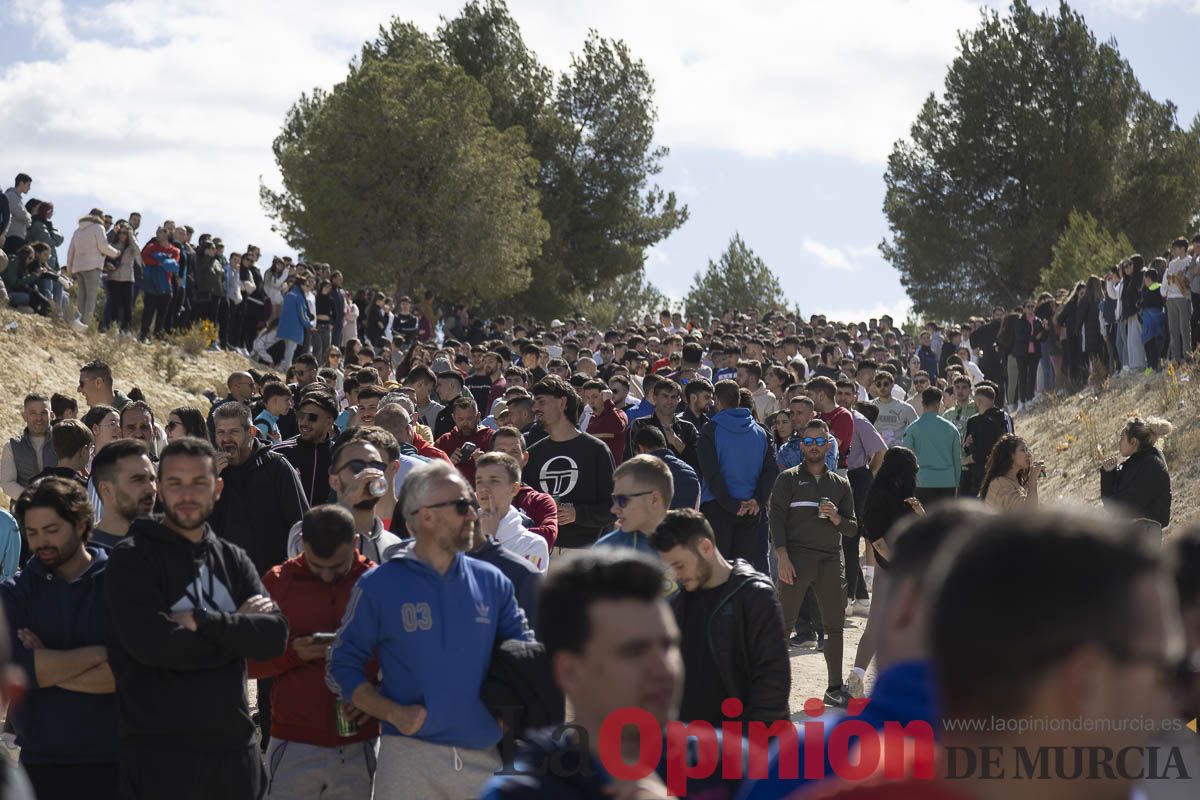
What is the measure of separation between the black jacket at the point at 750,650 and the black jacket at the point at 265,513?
3.16 metres

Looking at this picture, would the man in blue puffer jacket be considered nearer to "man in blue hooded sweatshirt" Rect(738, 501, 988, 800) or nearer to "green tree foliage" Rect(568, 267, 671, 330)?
"man in blue hooded sweatshirt" Rect(738, 501, 988, 800)

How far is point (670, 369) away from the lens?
17641mm

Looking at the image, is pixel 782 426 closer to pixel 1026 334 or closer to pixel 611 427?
pixel 611 427

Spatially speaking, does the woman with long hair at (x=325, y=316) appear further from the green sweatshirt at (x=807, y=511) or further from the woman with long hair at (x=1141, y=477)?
the woman with long hair at (x=1141, y=477)

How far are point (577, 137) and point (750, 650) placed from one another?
4907 centimetres

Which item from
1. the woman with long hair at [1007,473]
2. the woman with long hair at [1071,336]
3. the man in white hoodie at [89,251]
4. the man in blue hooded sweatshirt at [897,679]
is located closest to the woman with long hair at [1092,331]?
the woman with long hair at [1071,336]

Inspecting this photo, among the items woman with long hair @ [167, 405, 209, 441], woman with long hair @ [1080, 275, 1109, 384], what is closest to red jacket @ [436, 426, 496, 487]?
woman with long hair @ [167, 405, 209, 441]

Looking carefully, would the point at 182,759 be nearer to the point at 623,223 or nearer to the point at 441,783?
the point at 441,783

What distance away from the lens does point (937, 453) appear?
44.8ft

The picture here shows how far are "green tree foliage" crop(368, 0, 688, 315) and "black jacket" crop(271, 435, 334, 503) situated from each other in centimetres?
4220

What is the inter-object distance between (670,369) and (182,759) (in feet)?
42.8

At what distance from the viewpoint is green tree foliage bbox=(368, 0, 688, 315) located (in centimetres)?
5188

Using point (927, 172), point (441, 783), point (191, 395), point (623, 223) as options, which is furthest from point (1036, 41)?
point (441, 783)

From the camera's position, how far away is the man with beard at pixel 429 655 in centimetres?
489
